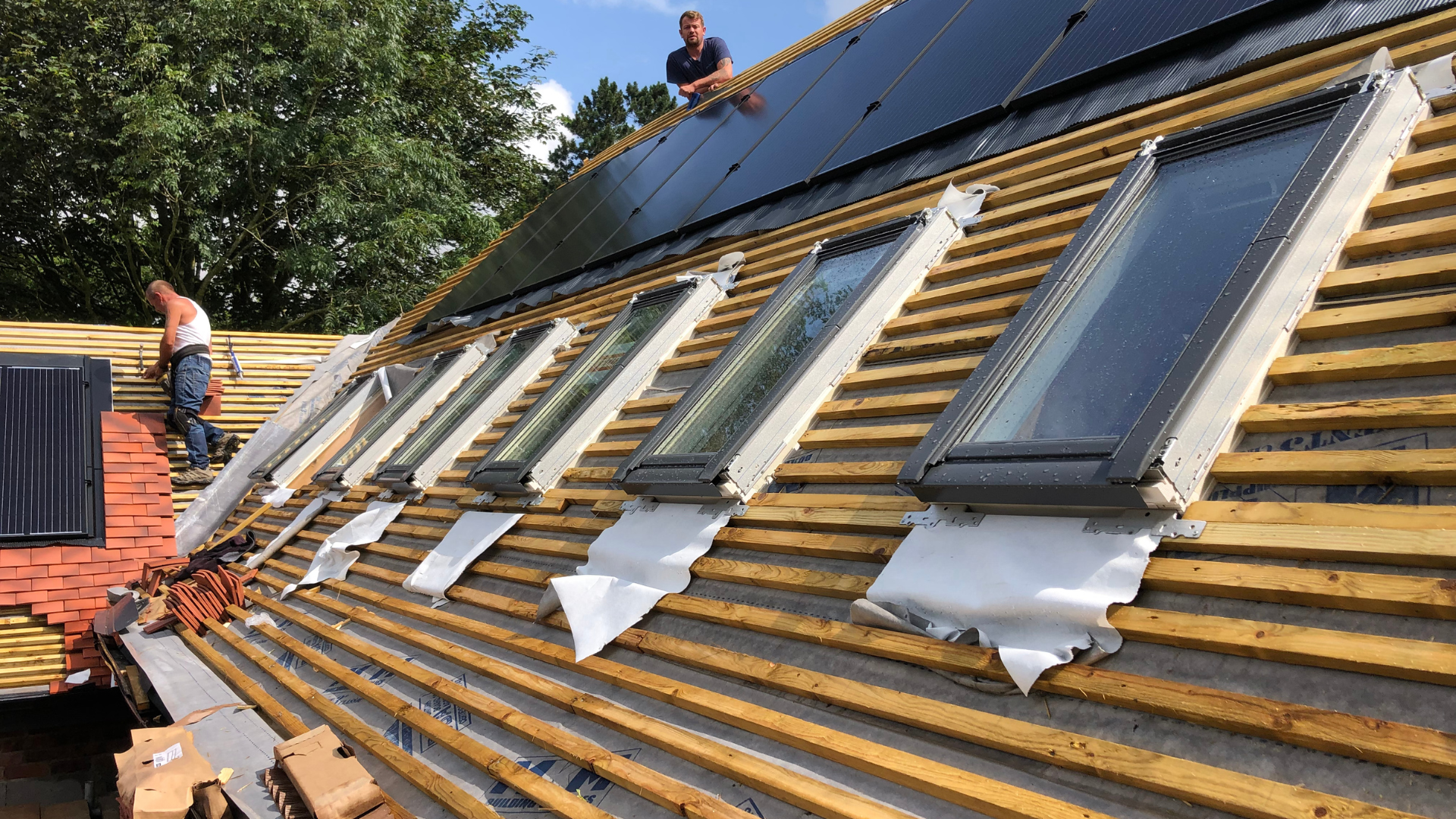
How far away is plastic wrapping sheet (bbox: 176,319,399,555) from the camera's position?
920 cm

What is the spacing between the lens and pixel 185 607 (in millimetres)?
6816

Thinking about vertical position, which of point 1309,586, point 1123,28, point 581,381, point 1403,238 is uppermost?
point 1123,28

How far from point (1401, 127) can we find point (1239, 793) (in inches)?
78.9

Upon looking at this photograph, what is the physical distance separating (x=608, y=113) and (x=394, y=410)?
140 ft

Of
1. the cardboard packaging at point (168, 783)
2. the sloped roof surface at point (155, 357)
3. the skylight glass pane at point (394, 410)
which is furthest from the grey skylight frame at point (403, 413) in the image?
the cardboard packaging at point (168, 783)

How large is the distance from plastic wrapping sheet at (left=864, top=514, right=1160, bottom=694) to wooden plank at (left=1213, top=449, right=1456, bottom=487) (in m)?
0.27

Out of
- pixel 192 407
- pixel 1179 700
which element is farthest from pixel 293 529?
pixel 1179 700

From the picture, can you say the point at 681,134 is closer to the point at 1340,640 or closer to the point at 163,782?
the point at 163,782

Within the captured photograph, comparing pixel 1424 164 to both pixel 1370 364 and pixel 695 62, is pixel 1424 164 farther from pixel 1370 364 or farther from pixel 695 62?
pixel 695 62

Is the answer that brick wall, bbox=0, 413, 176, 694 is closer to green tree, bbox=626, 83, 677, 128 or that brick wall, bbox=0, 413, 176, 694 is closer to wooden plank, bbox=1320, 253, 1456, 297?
wooden plank, bbox=1320, 253, 1456, 297

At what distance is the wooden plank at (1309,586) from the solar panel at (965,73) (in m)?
2.97

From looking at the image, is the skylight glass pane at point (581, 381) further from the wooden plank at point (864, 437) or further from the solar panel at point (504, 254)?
the solar panel at point (504, 254)

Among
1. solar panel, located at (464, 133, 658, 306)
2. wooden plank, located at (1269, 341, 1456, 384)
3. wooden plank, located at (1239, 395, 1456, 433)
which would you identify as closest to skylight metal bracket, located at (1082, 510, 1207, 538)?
wooden plank, located at (1239, 395, 1456, 433)

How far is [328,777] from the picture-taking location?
3049mm
